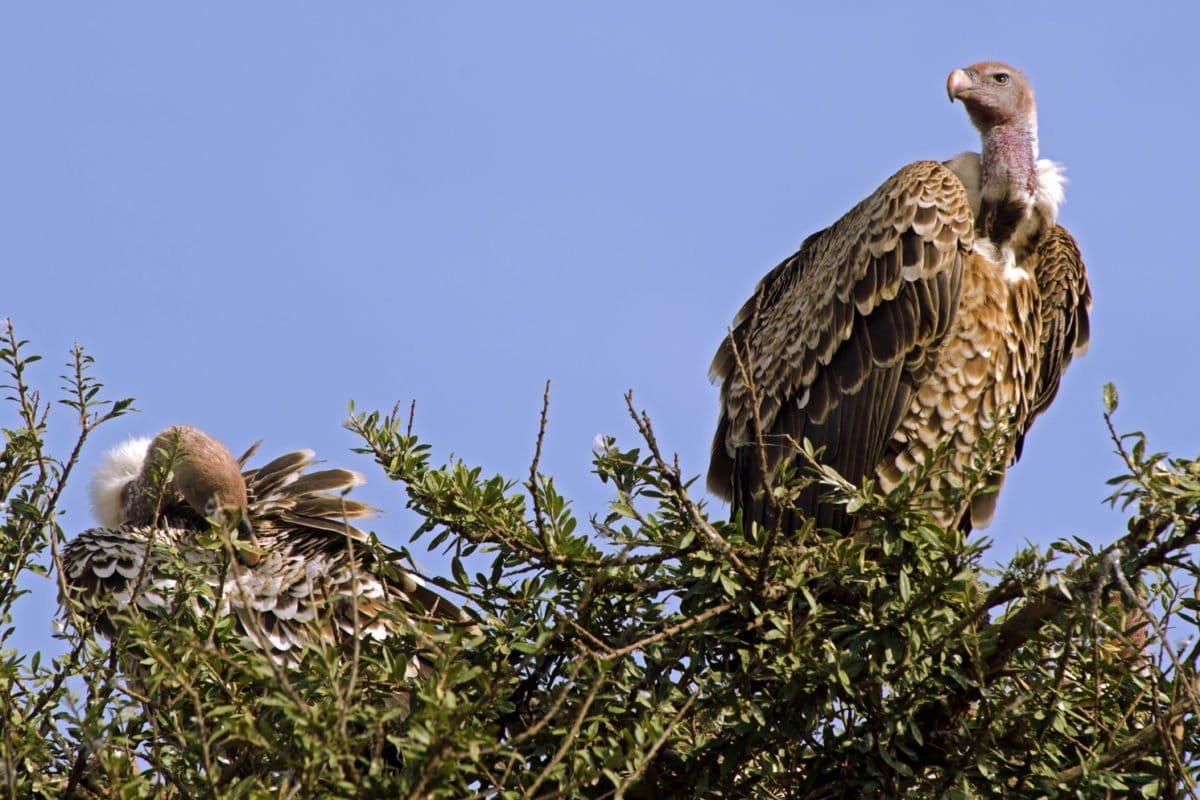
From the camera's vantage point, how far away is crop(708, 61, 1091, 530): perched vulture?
6215mm

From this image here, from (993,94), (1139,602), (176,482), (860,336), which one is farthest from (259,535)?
(1139,602)

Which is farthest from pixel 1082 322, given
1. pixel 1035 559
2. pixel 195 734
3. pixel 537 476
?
pixel 195 734

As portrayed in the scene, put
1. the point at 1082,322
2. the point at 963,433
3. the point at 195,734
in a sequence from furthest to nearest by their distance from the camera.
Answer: the point at 1082,322, the point at 963,433, the point at 195,734

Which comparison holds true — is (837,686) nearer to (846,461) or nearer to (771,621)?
(771,621)

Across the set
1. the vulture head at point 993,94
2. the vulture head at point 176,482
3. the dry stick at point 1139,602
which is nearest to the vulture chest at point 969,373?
the vulture head at point 993,94

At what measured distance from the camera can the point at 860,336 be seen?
6.38 m

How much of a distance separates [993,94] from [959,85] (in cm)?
16

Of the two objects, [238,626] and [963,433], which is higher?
[963,433]

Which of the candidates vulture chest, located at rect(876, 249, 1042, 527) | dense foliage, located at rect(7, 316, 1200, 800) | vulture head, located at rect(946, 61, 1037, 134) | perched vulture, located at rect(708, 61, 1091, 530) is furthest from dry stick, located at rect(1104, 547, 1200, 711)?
vulture head, located at rect(946, 61, 1037, 134)

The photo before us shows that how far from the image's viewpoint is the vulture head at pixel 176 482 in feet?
22.8

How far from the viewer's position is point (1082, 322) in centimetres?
667

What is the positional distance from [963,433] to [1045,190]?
1.13 m

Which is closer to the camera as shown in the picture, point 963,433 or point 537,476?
point 537,476

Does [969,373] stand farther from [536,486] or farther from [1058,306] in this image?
[536,486]
